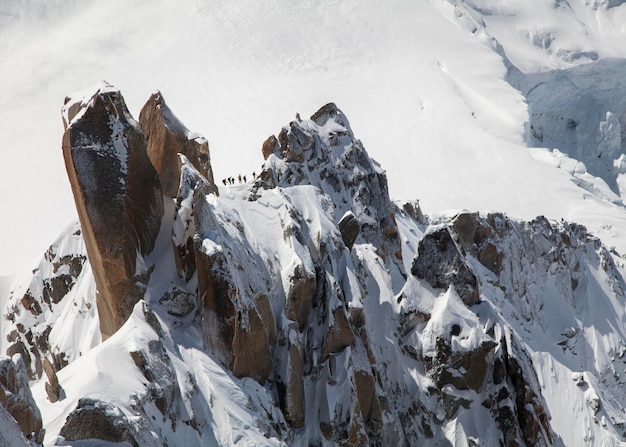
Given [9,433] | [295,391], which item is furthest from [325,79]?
[9,433]

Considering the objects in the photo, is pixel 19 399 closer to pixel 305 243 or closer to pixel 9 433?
pixel 9 433

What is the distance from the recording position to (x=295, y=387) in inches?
1111

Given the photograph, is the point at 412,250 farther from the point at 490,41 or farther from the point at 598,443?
the point at 490,41

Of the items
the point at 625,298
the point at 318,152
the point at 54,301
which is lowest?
the point at 625,298

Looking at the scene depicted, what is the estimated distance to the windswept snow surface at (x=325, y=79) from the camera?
248 ft

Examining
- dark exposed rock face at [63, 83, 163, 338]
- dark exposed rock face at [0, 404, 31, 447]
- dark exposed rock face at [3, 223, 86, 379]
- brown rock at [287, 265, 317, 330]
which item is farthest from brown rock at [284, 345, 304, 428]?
dark exposed rock face at [3, 223, 86, 379]

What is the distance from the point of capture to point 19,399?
18.2 metres

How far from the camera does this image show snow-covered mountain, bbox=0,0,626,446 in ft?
86.0

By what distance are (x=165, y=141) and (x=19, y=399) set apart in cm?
1528

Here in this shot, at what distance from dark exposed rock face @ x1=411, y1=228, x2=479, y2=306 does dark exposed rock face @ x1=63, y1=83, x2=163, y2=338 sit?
529 inches

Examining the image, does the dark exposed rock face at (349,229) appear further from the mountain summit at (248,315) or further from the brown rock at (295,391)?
the brown rock at (295,391)

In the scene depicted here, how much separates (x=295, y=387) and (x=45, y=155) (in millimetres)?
59604

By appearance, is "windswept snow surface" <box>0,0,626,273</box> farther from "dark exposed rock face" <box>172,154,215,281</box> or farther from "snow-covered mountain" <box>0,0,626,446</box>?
"dark exposed rock face" <box>172,154,215,281</box>

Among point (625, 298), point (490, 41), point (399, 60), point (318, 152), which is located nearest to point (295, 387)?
point (318, 152)
